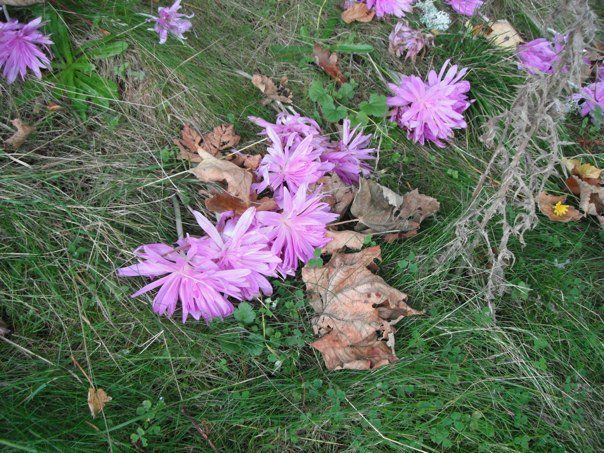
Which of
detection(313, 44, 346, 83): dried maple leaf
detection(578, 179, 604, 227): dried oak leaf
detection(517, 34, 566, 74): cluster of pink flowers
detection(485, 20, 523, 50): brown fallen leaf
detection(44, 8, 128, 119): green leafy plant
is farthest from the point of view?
detection(485, 20, 523, 50): brown fallen leaf

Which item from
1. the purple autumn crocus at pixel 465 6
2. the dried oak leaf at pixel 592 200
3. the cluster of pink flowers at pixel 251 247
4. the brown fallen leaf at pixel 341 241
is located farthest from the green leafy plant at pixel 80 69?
the dried oak leaf at pixel 592 200

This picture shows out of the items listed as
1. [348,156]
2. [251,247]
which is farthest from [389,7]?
[251,247]

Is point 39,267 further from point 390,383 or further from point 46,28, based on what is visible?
point 390,383

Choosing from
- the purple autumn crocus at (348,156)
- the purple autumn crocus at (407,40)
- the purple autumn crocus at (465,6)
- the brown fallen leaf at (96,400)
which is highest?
the purple autumn crocus at (465,6)

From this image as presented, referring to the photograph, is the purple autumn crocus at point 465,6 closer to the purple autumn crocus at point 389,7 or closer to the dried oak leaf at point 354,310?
the purple autumn crocus at point 389,7

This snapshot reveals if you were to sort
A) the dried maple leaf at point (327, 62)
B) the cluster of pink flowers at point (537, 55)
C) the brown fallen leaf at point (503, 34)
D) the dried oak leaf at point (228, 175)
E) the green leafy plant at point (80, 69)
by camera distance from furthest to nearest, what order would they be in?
the brown fallen leaf at point (503, 34) < the cluster of pink flowers at point (537, 55) < the dried maple leaf at point (327, 62) < the green leafy plant at point (80, 69) < the dried oak leaf at point (228, 175)

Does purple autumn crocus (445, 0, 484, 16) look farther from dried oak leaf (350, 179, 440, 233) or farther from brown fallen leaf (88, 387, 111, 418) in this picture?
brown fallen leaf (88, 387, 111, 418)

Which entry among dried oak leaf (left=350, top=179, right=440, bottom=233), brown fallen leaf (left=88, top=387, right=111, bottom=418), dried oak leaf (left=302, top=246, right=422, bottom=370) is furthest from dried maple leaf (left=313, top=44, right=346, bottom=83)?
brown fallen leaf (left=88, top=387, right=111, bottom=418)
